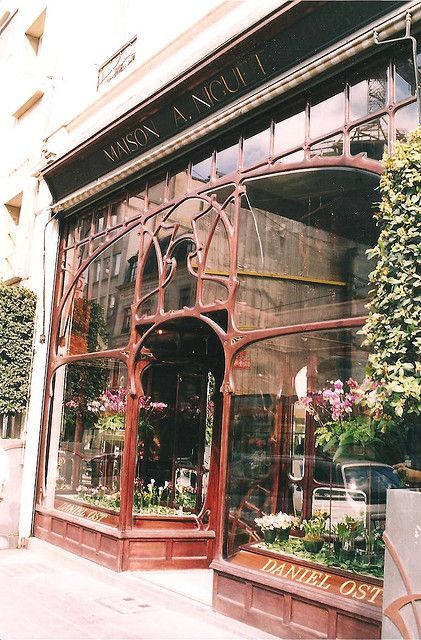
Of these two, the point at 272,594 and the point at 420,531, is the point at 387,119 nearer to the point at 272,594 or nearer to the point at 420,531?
the point at 420,531

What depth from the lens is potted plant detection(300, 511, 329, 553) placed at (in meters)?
6.26

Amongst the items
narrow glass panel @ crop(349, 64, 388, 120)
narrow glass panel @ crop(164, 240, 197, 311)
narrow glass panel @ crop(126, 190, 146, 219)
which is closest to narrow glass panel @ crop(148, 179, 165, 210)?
A: narrow glass panel @ crop(126, 190, 146, 219)

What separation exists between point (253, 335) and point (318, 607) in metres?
2.66

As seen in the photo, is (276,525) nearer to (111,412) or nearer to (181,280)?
(181,280)

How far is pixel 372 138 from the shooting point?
6141mm

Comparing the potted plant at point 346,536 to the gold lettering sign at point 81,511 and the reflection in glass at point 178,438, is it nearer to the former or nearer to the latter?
the reflection in glass at point 178,438

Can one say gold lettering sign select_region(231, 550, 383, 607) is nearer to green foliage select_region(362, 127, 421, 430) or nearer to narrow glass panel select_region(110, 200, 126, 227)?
green foliage select_region(362, 127, 421, 430)

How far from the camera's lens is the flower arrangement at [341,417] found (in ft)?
19.4

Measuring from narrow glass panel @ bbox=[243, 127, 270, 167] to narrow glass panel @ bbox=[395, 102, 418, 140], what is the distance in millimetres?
1710

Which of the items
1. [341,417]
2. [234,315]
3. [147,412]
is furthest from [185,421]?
[341,417]

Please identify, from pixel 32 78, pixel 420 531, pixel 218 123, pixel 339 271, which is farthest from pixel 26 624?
pixel 32 78

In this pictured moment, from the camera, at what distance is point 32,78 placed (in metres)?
13.5

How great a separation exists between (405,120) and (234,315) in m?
2.61

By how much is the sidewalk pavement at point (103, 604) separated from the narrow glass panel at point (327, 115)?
15.8ft
